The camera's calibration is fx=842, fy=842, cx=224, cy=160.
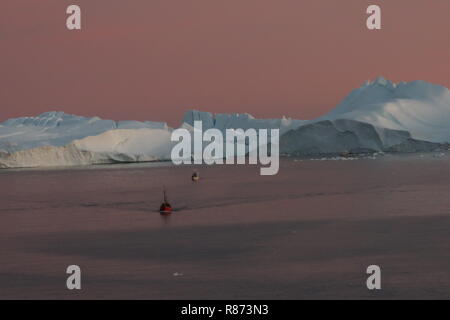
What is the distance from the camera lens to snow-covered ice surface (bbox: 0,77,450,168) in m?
98.3

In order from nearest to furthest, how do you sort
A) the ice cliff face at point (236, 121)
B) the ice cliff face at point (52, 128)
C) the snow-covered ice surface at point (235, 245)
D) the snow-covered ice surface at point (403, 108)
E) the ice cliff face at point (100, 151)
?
the snow-covered ice surface at point (235, 245)
the ice cliff face at point (100, 151)
the ice cliff face at point (52, 128)
the snow-covered ice surface at point (403, 108)
the ice cliff face at point (236, 121)

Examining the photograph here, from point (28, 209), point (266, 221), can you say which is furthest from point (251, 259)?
point (28, 209)

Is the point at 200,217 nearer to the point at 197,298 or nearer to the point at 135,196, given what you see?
the point at 135,196

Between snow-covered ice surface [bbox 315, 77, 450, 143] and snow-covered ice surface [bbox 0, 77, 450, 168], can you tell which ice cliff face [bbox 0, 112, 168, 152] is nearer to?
snow-covered ice surface [bbox 0, 77, 450, 168]

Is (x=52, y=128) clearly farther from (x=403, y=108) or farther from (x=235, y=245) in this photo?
(x=235, y=245)

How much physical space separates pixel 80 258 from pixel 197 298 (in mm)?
7328

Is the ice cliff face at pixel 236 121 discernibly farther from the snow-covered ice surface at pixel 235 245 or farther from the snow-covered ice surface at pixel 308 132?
the snow-covered ice surface at pixel 235 245

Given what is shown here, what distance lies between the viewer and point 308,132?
354 feet

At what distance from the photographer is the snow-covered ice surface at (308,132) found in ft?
323

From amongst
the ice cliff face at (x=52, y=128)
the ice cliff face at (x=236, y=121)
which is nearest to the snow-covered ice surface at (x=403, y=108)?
the ice cliff face at (x=236, y=121)

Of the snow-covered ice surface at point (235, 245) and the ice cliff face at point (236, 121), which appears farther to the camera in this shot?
the ice cliff face at point (236, 121)

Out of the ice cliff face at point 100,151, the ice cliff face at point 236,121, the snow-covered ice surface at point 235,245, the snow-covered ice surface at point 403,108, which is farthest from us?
the ice cliff face at point 236,121

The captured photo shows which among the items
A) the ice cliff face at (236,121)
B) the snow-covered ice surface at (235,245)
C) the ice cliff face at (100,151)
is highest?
the ice cliff face at (236,121)

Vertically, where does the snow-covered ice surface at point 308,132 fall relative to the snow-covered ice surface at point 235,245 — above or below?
above
